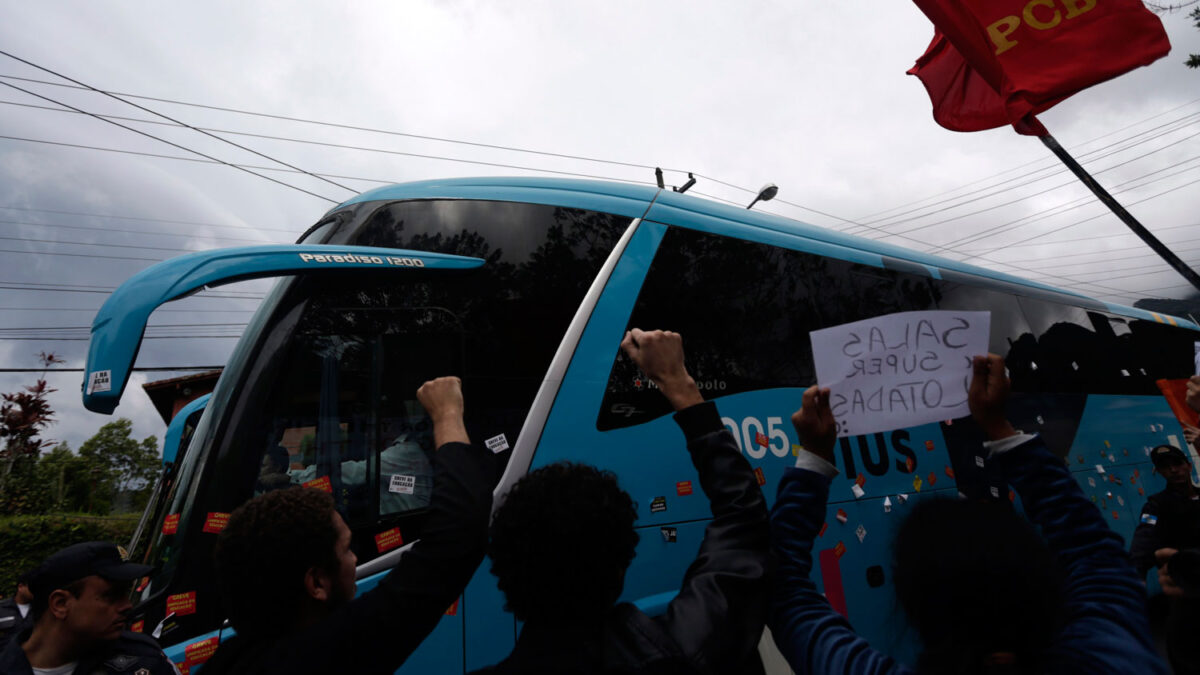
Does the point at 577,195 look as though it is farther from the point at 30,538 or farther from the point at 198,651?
the point at 30,538

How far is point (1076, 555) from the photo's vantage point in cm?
155

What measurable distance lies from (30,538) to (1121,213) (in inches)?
676

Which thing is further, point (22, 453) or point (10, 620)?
point (22, 453)

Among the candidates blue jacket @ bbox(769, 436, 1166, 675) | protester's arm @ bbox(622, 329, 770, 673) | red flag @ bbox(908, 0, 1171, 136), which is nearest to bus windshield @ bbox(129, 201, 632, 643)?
protester's arm @ bbox(622, 329, 770, 673)

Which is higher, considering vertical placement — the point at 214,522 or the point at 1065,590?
the point at 214,522

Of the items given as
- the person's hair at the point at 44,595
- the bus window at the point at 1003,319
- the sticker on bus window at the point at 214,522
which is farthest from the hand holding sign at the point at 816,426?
the bus window at the point at 1003,319

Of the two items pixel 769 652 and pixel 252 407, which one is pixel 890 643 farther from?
pixel 252 407

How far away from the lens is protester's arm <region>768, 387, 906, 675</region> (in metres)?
1.37

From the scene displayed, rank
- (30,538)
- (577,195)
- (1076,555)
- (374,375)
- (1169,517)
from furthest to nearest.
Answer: (30,538) < (1169,517) < (577,195) < (374,375) < (1076,555)

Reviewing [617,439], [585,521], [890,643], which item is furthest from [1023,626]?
[890,643]

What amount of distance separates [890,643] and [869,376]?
224 cm

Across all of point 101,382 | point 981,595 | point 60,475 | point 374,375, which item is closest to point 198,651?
point 101,382

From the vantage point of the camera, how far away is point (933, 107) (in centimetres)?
514

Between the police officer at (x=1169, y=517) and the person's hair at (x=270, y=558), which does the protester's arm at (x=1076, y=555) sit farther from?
the police officer at (x=1169, y=517)
